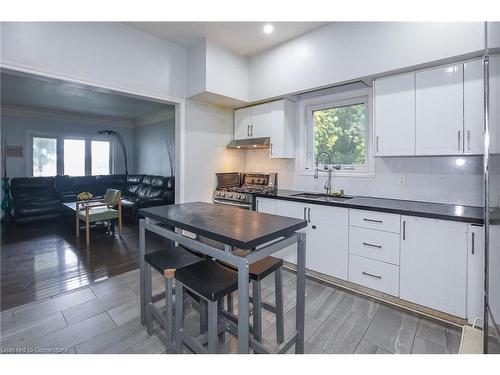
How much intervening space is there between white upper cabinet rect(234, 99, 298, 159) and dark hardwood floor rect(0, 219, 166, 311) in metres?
2.25

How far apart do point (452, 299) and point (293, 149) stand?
2299mm

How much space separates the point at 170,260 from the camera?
1758 mm

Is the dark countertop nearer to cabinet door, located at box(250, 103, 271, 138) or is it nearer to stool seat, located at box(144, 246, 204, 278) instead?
cabinet door, located at box(250, 103, 271, 138)

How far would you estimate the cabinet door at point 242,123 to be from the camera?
3738 mm

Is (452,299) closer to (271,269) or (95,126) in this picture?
(271,269)

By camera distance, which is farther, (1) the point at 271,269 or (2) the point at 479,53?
(2) the point at 479,53

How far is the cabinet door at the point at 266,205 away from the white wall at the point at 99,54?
171 cm

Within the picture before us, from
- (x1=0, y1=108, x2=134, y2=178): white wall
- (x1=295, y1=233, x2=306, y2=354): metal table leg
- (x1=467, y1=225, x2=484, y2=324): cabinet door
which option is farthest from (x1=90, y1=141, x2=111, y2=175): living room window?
(x1=467, y1=225, x2=484, y2=324): cabinet door

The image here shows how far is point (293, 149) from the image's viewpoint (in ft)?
11.6

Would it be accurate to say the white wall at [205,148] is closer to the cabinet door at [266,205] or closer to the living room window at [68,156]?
the cabinet door at [266,205]

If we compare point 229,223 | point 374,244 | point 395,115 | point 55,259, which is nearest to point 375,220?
point 374,244

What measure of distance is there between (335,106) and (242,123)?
134 cm

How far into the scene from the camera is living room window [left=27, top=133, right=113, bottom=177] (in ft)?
21.0
